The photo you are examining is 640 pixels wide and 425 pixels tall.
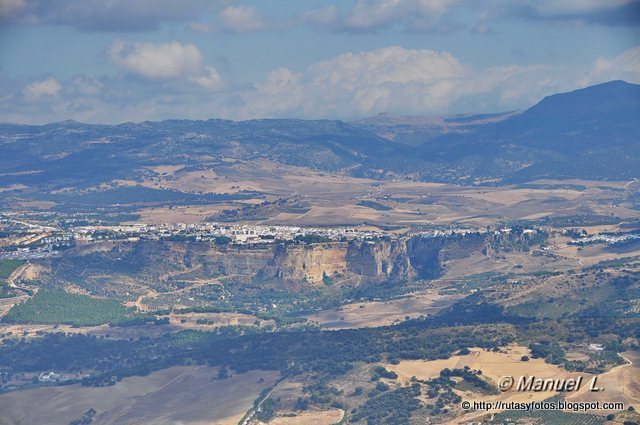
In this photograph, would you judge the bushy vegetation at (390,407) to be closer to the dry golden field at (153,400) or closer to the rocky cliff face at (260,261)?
the dry golden field at (153,400)

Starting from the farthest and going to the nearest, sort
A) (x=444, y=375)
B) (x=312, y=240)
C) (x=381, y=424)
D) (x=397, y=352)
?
(x=312, y=240)
(x=397, y=352)
(x=444, y=375)
(x=381, y=424)

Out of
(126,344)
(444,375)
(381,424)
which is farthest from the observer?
(126,344)

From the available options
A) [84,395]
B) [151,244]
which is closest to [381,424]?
[84,395]

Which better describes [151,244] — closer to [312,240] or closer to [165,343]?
[312,240]

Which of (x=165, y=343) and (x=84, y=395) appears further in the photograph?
(x=165, y=343)

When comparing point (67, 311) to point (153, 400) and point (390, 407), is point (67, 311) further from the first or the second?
point (390, 407)

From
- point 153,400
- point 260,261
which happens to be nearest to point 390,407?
point 153,400

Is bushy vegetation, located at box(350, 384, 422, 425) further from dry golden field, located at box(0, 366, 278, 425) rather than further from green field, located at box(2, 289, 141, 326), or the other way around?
green field, located at box(2, 289, 141, 326)

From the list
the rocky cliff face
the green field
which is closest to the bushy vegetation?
the green field

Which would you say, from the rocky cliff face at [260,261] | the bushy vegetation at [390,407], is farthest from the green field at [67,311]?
the bushy vegetation at [390,407]
